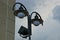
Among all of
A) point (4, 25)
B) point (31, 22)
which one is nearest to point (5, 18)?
point (4, 25)

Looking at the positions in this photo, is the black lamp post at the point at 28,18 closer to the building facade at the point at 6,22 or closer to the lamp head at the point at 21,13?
the lamp head at the point at 21,13

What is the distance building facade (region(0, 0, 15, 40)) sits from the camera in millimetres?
10102

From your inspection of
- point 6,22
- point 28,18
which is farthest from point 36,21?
point 6,22

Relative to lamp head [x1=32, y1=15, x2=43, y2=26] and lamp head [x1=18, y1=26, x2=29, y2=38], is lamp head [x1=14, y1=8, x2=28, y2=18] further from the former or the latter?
lamp head [x1=32, y1=15, x2=43, y2=26]

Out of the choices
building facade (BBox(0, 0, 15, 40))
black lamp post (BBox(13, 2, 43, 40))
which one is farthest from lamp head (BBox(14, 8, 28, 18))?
building facade (BBox(0, 0, 15, 40))

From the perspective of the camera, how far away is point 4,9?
408 inches

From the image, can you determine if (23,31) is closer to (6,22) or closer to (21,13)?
(21,13)

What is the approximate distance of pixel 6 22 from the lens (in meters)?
10.2

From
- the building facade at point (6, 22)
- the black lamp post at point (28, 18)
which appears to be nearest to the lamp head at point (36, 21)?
the black lamp post at point (28, 18)

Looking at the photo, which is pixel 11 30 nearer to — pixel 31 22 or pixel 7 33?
pixel 7 33

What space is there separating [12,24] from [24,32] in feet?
7.57

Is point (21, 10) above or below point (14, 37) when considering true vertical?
above

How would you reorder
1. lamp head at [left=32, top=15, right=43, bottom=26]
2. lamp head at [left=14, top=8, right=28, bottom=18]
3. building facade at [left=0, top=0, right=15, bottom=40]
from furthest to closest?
1. building facade at [left=0, top=0, right=15, bottom=40]
2. lamp head at [left=32, top=15, right=43, bottom=26]
3. lamp head at [left=14, top=8, right=28, bottom=18]

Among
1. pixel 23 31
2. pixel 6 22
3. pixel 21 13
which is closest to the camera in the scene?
pixel 21 13
